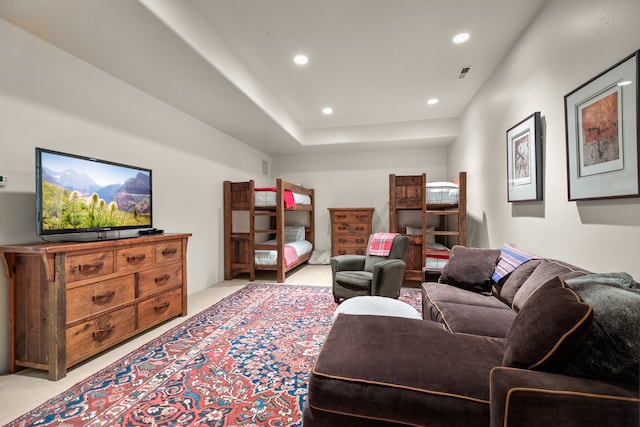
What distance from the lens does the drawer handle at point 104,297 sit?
80.2 inches

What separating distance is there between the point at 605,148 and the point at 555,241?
0.81 meters

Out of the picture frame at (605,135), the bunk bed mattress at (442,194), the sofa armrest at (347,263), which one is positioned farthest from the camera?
the bunk bed mattress at (442,194)

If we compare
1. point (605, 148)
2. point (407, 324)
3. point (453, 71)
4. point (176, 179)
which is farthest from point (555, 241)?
point (176, 179)

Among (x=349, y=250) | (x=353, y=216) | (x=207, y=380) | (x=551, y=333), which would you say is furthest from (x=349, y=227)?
(x=551, y=333)

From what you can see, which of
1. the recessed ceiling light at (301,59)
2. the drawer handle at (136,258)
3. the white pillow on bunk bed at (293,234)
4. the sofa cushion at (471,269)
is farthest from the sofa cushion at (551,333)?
the white pillow on bunk bed at (293,234)

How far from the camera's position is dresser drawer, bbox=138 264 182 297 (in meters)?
2.45

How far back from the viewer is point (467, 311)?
184 centimetres

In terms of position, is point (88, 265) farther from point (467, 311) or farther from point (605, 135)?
point (605, 135)

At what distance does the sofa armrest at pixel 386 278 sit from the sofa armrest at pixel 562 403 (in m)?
2.07

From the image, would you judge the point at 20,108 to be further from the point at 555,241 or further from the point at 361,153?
the point at 361,153

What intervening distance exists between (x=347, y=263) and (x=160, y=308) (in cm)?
213

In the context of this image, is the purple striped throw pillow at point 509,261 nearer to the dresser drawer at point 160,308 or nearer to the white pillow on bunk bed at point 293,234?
the dresser drawer at point 160,308

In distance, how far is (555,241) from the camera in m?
2.09

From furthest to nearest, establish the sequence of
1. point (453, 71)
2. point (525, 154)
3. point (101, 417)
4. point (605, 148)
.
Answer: point (453, 71) → point (525, 154) → point (605, 148) → point (101, 417)
